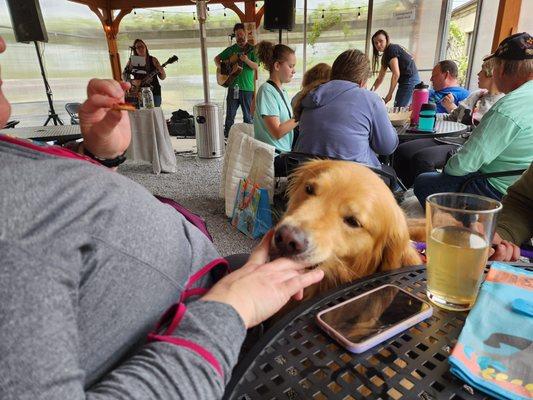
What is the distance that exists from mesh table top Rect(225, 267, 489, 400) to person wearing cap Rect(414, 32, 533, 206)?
1.73 metres

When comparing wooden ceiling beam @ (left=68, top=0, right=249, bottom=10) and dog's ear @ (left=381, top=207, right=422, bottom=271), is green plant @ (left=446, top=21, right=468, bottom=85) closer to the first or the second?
wooden ceiling beam @ (left=68, top=0, right=249, bottom=10)

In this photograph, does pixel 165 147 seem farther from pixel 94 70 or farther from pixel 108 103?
pixel 94 70

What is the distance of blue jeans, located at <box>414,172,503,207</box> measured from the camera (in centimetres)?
229

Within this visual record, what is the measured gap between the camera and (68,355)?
0.43 metres

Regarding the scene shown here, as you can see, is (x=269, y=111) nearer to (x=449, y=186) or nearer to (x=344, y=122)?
(x=344, y=122)

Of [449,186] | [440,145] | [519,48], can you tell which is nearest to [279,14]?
[440,145]

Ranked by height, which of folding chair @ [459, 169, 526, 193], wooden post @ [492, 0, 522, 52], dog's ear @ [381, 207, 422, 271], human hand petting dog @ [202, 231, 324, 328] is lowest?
folding chair @ [459, 169, 526, 193]

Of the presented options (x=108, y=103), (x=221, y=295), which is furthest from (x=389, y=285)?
(x=108, y=103)

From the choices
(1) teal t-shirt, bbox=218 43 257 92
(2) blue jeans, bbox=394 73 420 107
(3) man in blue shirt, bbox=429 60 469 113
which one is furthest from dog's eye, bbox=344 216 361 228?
(1) teal t-shirt, bbox=218 43 257 92

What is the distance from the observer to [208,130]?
5.97 metres

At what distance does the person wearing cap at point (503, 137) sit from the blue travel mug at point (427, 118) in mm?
647

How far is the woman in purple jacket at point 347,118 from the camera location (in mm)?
2672

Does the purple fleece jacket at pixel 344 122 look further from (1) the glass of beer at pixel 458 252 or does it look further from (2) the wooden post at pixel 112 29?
(2) the wooden post at pixel 112 29

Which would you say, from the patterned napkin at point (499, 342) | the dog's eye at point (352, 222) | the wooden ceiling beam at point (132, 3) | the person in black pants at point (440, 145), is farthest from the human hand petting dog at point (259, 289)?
the wooden ceiling beam at point (132, 3)
